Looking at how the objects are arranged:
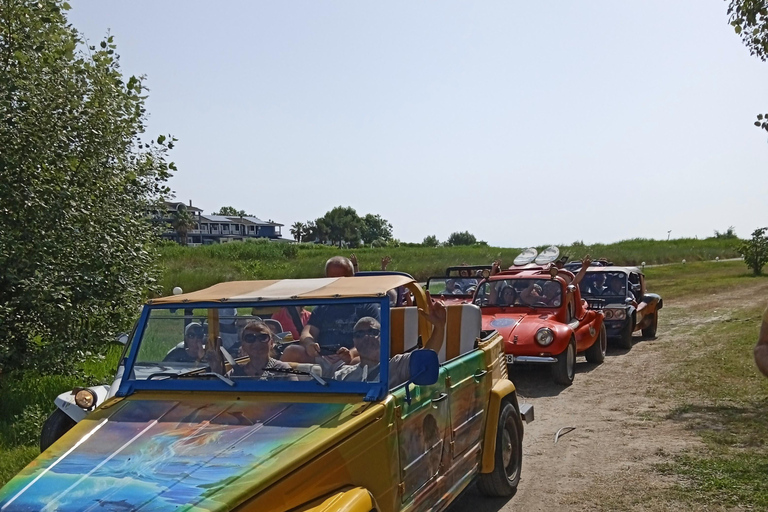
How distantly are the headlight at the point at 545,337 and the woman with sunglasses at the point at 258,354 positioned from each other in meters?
6.83

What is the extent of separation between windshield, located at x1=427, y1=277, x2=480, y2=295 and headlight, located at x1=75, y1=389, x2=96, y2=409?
29.2 ft

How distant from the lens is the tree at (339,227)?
3698 inches

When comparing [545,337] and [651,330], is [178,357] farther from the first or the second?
[651,330]

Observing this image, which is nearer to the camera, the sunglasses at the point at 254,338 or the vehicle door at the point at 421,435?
the vehicle door at the point at 421,435

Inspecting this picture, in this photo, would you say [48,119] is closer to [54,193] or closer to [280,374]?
Result: [54,193]

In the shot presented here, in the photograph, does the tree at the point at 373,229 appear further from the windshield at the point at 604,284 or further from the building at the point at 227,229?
the windshield at the point at 604,284

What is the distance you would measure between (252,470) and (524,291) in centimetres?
928

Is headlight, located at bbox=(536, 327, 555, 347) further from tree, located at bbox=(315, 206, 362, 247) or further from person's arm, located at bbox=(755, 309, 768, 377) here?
tree, located at bbox=(315, 206, 362, 247)

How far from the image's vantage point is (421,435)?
14.5ft

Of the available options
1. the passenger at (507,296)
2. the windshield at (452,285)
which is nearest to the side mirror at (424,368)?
the passenger at (507,296)

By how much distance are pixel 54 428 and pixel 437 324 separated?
335cm

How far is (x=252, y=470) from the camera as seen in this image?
3.24m

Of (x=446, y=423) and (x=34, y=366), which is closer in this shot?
(x=446, y=423)

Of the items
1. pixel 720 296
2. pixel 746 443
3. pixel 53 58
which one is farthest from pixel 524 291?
pixel 720 296
